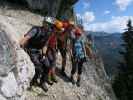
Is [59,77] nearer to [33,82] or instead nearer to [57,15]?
[33,82]

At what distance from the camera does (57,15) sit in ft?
89.1

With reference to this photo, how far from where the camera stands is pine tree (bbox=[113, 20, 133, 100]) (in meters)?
44.2

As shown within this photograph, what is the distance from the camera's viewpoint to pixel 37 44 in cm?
1282

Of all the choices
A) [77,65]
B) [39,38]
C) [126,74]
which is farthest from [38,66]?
[126,74]

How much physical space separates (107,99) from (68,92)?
11.3ft

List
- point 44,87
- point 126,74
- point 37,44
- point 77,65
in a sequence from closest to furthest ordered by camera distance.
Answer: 1. point 37,44
2. point 44,87
3. point 77,65
4. point 126,74

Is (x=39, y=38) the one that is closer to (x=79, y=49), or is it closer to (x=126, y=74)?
(x=79, y=49)

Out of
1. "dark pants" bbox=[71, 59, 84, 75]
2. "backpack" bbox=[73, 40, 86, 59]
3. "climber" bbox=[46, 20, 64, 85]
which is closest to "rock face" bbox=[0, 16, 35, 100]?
"climber" bbox=[46, 20, 64, 85]

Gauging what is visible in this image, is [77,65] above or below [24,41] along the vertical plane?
below

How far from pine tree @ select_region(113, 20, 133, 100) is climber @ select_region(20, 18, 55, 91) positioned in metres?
31.1

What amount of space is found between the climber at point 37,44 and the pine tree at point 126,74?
1223 inches

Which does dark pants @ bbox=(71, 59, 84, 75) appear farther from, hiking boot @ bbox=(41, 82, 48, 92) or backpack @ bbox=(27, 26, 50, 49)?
backpack @ bbox=(27, 26, 50, 49)

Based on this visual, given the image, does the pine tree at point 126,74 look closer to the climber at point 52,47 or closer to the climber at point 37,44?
the climber at point 52,47

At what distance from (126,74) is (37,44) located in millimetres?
35643
